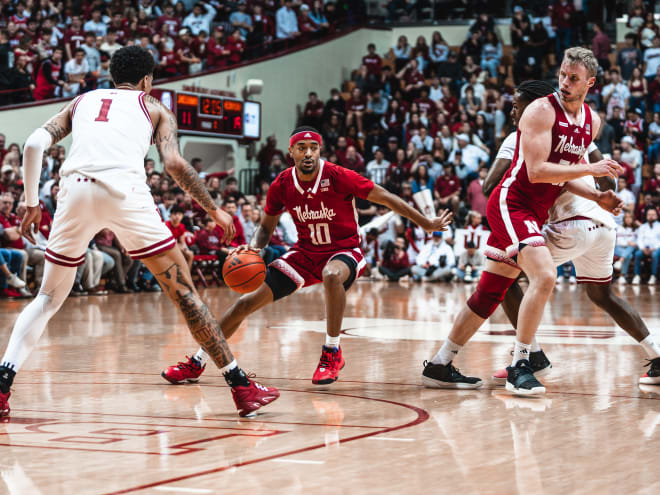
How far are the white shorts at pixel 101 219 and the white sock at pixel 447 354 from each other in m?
1.90

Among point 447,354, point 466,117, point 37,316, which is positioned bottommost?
point 447,354

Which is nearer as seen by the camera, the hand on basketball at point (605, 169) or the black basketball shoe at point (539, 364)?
the hand on basketball at point (605, 169)

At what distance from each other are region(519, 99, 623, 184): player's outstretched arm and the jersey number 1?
232cm

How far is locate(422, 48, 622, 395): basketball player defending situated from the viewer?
18.5 feet

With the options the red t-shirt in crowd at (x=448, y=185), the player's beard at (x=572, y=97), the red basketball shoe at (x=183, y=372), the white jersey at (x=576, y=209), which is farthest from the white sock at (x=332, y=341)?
the red t-shirt in crowd at (x=448, y=185)

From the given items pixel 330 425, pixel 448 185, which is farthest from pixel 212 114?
pixel 330 425

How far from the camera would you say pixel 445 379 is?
19.5 feet

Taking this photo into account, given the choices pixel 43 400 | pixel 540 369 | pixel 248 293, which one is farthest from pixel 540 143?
pixel 43 400

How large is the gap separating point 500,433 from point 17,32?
18.1 metres

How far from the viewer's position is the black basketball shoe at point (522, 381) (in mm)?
5570

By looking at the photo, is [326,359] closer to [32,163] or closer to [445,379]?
[445,379]

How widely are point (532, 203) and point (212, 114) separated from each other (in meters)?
14.9

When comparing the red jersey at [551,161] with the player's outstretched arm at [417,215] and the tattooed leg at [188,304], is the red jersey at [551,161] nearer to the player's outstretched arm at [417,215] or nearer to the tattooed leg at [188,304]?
the player's outstretched arm at [417,215]

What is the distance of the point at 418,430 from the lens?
14.9ft
